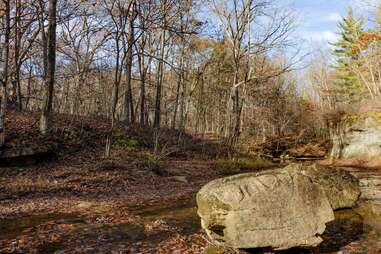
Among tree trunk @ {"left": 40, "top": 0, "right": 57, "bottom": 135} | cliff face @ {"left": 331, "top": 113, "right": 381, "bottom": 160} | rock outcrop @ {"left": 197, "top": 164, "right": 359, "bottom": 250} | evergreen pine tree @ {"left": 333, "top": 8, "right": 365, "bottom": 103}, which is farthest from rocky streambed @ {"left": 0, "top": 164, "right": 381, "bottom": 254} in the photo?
evergreen pine tree @ {"left": 333, "top": 8, "right": 365, "bottom": 103}

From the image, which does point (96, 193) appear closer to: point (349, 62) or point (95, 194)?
point (95, 194)

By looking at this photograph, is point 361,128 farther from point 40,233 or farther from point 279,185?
point 40,233

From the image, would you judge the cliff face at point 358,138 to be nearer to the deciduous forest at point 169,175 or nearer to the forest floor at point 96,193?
the deciduous forest at point 169,175

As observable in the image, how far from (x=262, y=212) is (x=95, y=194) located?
7058mm

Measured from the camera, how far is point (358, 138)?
2495 centimetres

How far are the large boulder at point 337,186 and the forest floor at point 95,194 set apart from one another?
396 centimetres

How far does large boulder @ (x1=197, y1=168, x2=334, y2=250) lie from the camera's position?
572cm

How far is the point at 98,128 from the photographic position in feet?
64.4

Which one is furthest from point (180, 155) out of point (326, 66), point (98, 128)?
point (326, 66)

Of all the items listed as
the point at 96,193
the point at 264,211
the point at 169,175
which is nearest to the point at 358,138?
the point at 169,175

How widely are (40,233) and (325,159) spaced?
25.8m

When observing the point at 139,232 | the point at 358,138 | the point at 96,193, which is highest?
the point at 358,138

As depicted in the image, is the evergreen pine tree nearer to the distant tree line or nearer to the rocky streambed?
the distant tree line

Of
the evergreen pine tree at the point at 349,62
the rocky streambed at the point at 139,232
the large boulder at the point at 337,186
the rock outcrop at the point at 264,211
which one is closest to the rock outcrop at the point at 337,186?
the large boulder at the point at 337,186
